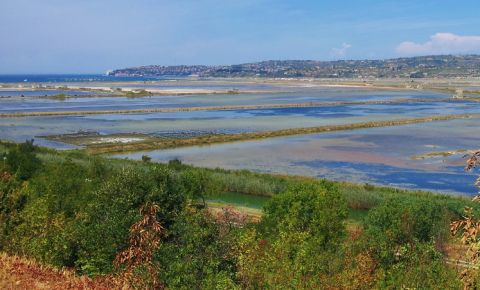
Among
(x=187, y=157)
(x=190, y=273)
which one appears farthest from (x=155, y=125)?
(x=190, y=273)

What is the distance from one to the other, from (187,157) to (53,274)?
45193mm

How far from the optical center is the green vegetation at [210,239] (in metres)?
15.6

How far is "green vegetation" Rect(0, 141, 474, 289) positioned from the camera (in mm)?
15586

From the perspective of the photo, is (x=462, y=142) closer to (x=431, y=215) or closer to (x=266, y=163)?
(x=266, y=163)

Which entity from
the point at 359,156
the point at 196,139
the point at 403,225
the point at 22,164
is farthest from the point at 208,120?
the point at 403,225

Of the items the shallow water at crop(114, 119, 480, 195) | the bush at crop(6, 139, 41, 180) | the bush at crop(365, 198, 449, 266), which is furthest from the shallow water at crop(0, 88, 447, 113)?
the bush at crop(365, 198, 449, 266)

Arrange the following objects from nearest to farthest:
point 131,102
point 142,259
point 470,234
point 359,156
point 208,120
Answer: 1. point 470,234
2. point 142,259
3. point 359,156
4. point 208,120
5. point 131,102

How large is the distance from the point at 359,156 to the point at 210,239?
44.0 metres

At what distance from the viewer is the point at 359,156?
5916 cm

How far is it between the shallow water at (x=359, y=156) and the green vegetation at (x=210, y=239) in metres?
16.1

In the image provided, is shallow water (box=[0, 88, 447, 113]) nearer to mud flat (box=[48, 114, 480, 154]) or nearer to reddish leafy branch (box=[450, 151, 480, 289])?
mud flat (box=[48, 114, 480, 154])

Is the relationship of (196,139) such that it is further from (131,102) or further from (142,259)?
(131,102)

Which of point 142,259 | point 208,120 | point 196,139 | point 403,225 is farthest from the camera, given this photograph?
point 208,120

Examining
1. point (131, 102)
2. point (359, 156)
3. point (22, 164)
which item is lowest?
point (359, 156)
